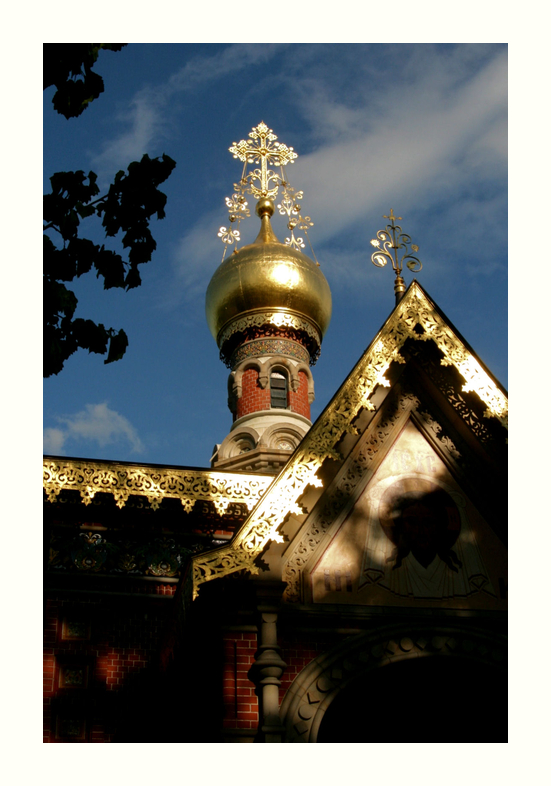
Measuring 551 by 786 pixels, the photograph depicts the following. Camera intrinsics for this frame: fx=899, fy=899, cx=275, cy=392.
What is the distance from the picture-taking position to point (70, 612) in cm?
902

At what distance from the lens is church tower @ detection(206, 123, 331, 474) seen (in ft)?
56.1

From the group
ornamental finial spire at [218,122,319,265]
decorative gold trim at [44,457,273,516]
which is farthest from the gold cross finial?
decorative gold trim at [44,457,273,516]

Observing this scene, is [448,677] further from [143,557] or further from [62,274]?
[62,274]

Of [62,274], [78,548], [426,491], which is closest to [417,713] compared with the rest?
[426,491]

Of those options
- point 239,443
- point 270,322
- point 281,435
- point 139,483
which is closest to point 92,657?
point 139,483

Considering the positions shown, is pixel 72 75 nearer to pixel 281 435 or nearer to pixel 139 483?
pixel 139 483

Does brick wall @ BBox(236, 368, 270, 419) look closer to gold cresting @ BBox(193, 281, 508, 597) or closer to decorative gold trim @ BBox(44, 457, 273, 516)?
decorative gold trim @ BBox(44, 457, 273, 516)

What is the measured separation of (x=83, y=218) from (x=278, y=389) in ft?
40.1

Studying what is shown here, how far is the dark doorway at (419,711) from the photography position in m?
7.81

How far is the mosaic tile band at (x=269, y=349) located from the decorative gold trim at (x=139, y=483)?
28.1ft

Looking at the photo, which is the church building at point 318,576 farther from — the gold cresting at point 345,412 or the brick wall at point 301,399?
the brick wall at point 301,399

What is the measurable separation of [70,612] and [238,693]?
3154 millimetres

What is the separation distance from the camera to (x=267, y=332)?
723 inches

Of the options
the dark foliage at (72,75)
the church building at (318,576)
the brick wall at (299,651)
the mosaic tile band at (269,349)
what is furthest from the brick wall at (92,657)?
the mosaic tile band at (269,349)
